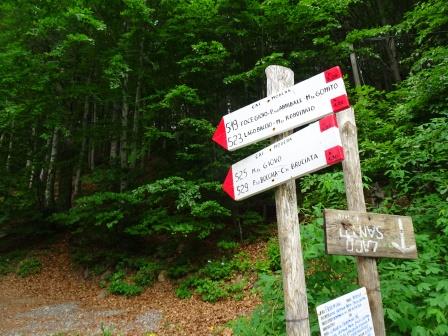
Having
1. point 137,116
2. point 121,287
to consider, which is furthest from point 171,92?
point 121,287

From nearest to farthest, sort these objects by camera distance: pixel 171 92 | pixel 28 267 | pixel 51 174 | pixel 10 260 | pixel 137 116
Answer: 1. pixel 171 92
2. pixel 137 116
3. pixel 28 267
4. pixel 10 260
5. pixel 51 174

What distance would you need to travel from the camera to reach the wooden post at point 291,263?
2215mm

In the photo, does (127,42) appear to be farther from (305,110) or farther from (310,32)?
A: (305,110)

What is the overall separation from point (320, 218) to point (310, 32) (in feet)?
27.6

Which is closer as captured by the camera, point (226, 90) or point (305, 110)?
point (305, 110)

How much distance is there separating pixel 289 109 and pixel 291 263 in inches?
39.3

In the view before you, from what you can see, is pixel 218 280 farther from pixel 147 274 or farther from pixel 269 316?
pixel 269 316

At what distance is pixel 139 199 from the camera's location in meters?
9.59

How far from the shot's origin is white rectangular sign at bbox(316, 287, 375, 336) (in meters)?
1.93

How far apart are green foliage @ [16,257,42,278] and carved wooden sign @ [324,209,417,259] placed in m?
12.8

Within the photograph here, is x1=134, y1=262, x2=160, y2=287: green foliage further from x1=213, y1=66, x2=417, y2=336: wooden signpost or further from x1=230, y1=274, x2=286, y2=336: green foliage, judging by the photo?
x1=213, y1=66, x2=417, y2=336: wooden signpost

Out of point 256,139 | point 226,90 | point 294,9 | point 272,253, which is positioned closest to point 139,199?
point 272,253

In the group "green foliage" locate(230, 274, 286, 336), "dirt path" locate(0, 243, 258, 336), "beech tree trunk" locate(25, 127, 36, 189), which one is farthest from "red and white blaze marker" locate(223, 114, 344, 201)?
"beech tree trunk" locate(25, 127, 36, 189)

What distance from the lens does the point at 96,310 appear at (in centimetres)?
870
